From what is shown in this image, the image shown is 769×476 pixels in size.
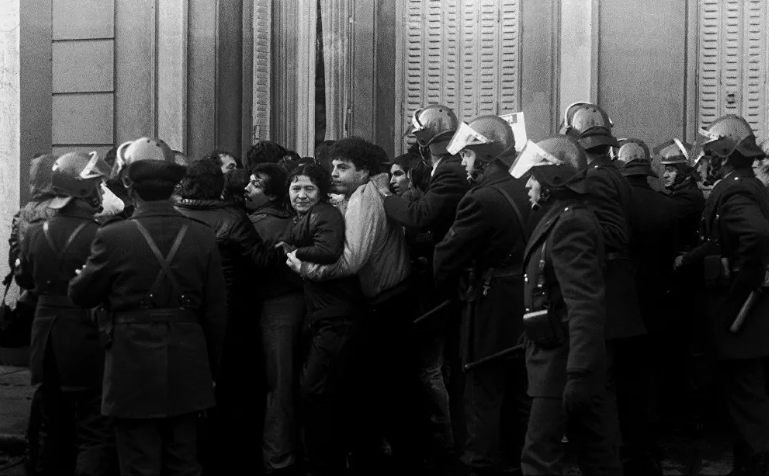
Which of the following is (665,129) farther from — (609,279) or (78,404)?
(78,404)

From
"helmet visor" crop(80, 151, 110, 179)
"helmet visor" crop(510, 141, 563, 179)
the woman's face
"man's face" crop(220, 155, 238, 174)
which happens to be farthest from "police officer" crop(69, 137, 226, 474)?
"man's face" crop(220, 155, 238, 174)

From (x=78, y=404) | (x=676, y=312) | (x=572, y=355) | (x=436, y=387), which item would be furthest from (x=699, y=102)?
(x=78, y=404)

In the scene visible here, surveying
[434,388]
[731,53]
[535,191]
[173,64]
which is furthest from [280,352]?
[731,53]

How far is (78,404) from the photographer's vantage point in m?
6.70

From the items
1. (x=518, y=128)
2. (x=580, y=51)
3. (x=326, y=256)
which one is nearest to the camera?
(x=326, y=256)

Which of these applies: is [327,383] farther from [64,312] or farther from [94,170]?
[94,170]

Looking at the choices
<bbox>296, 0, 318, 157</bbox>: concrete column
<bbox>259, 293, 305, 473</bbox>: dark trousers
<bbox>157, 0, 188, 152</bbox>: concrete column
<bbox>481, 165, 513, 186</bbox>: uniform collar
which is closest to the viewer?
<bbox>481, 165, 513, 186</bbox>: uniform collar

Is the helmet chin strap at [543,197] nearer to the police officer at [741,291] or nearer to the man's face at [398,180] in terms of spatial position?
the police officer at [741,291]

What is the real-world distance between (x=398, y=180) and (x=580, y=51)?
8.38ft

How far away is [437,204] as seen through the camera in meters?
7.57

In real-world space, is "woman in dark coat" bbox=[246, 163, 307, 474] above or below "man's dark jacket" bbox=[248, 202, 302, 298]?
below

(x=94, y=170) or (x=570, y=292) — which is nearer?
(x=570, y=292)

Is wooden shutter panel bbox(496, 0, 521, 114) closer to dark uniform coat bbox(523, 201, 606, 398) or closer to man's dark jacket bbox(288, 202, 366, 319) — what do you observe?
man's dark jacket bbox(288, 202, 366, 319)

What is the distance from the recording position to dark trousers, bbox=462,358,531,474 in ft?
22.4
